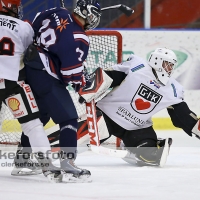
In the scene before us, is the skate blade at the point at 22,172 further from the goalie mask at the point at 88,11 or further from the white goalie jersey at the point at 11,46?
the goalie mask at the point at 88,11

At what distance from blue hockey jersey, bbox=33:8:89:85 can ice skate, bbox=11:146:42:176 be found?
48 cm

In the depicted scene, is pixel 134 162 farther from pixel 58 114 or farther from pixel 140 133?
pixel 58 114

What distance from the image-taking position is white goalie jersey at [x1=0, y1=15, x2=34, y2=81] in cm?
296

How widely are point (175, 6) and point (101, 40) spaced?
139cm

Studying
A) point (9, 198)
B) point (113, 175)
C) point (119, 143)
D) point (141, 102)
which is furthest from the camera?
point (119, 143)

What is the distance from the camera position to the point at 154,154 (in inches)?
147

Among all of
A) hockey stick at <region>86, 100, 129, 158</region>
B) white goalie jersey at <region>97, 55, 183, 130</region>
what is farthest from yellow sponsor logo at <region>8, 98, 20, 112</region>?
white goalie jersey at <region>97, 55, 183, 130</region>

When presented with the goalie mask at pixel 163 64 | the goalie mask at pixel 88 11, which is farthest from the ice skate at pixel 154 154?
the goalie mask at pixel 88 11

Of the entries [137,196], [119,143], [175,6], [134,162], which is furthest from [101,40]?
[137,196]

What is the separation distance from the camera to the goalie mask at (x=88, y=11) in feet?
10.1

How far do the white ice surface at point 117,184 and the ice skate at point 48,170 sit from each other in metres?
0.05

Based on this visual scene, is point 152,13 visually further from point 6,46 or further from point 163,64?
point 6,46

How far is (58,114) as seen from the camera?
304cm

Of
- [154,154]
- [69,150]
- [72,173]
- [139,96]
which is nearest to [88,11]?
[69,150]
